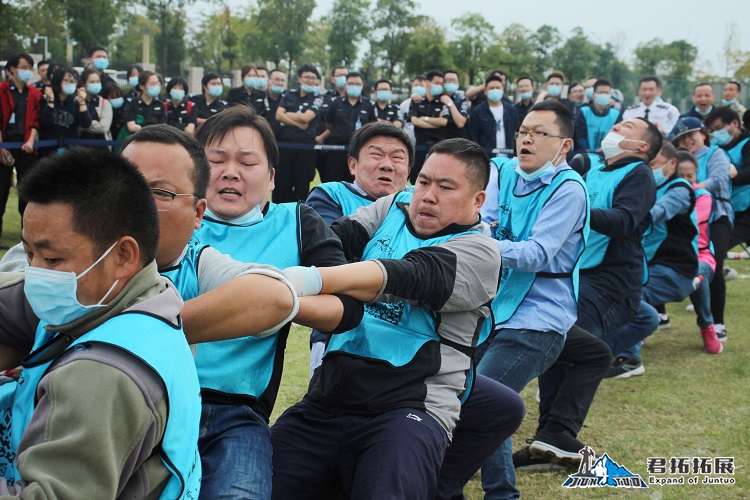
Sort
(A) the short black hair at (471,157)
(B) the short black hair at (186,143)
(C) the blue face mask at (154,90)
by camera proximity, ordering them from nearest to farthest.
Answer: (B) the short black hair at (186,143) → (A) the short black hair at (471,157) → (C) the blue face mask at (154,90)

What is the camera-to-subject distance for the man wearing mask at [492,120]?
12406mm

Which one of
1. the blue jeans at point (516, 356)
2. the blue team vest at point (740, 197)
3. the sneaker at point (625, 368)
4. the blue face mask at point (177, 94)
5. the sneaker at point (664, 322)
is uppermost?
the blue face mask at point (177, 94)

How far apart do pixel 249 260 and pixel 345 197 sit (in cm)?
160

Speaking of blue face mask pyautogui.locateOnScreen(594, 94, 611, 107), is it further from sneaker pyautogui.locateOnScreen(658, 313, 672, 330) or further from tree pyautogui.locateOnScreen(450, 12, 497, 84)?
tree pyautogui.locateOnScreen(450, 12, 497, 84)

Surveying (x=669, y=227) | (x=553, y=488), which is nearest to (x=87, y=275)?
(x=553, y=488)

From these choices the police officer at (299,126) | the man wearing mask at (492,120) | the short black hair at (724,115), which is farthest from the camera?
the man wearing mask at (492,120)

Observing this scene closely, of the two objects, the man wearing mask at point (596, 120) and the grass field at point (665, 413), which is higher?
the man wearing mask at point (596, 120)

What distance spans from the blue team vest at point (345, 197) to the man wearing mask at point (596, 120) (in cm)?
857

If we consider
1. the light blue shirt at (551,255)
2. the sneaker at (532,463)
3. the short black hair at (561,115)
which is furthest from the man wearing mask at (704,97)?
the sneaker at (532,463)

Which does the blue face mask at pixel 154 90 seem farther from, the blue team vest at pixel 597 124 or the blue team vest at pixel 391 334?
the blue team vest at pixel 391 334

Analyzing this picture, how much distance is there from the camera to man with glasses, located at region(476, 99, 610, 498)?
12.2 feet

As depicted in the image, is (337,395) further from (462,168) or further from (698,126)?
(698,126)

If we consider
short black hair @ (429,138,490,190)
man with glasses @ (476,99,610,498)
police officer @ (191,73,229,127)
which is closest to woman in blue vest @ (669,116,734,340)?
man with glasses @ (476,99,610,498)

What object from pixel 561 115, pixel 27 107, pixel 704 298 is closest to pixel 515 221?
pixel 561 115
